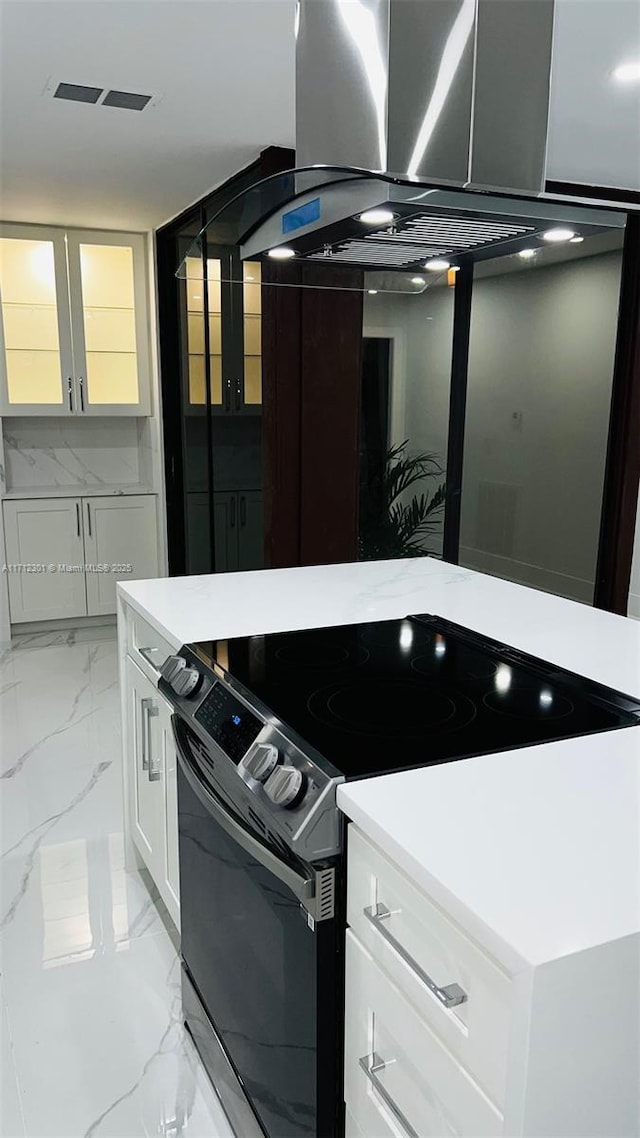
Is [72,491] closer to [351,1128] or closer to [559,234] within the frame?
[559,234]

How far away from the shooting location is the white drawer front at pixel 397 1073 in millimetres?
917

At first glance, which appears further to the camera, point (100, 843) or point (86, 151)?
point (86, 151)

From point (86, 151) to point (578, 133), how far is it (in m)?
1.87

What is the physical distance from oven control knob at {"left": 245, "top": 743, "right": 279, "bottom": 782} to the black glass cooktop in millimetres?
57

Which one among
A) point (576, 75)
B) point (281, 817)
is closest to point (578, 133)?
point (576, 75)

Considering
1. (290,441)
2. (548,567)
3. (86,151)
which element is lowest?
(548,567)

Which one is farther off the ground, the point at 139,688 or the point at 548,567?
the point at 139,688

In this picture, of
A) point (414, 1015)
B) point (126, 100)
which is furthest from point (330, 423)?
point (414, 1015)

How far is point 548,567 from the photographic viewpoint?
18.2 feet

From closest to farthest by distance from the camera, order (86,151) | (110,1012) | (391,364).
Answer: (110,1012) → (86,151) → (391,364)

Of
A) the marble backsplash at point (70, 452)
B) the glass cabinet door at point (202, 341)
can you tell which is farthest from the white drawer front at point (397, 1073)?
the marble backsplash at point (70, 452)

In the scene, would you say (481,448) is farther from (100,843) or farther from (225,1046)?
(225,1046)

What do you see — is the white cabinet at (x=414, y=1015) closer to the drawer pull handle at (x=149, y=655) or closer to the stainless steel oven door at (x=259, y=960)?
Answer: the stainless steel oven door at (x=259, y=960)

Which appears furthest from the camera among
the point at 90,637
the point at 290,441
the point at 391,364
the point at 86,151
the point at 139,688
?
the point at 90,637
